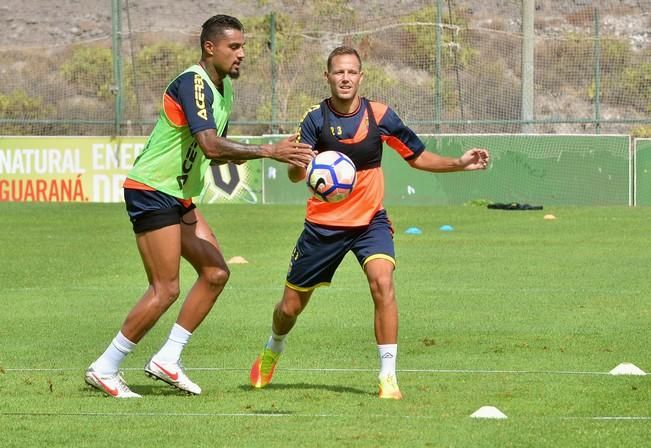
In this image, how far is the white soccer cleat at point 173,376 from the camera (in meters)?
8.63

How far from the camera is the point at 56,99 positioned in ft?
127

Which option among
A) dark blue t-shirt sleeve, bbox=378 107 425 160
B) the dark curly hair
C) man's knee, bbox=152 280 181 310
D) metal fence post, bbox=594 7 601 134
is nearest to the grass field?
man's knee, bbox=152 280 181 310

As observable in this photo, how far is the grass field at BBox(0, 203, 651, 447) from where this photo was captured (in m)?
7.33

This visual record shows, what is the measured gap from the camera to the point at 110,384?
8570 mm

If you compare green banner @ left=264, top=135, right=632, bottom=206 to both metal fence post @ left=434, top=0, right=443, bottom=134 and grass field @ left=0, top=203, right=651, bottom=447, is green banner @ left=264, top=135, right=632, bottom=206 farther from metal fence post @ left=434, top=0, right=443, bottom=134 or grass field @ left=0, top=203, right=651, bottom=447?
grass field @ left=0, top=203, right=651, bottom=447

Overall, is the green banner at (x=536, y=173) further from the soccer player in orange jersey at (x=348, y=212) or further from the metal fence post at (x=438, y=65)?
the soccer player in orange jersey at (x=348, y=212)

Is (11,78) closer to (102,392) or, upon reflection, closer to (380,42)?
(380,42)

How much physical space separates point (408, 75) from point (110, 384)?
26.3 m

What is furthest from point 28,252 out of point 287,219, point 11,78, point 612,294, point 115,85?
point 11,78

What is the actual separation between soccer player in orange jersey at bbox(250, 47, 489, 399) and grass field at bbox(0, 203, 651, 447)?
495 mm

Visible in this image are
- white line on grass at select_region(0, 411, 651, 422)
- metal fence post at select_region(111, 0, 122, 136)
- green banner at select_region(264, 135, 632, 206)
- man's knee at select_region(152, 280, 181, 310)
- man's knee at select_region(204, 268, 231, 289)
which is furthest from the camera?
metal fence post at select_region(111, 0, 122, 136)

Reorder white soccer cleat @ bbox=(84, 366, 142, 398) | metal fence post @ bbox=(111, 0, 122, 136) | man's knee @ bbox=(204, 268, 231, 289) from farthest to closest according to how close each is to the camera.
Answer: metal fence post @ bbox=(111, 0, 122, 136), man's knee @ bbox=(204, 268, 231, 289), white soccer cleat @ bbox=(84, 366, 142, 398)

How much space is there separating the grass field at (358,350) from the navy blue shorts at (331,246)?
0.77m

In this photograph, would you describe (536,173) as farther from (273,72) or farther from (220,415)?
(220,415)
